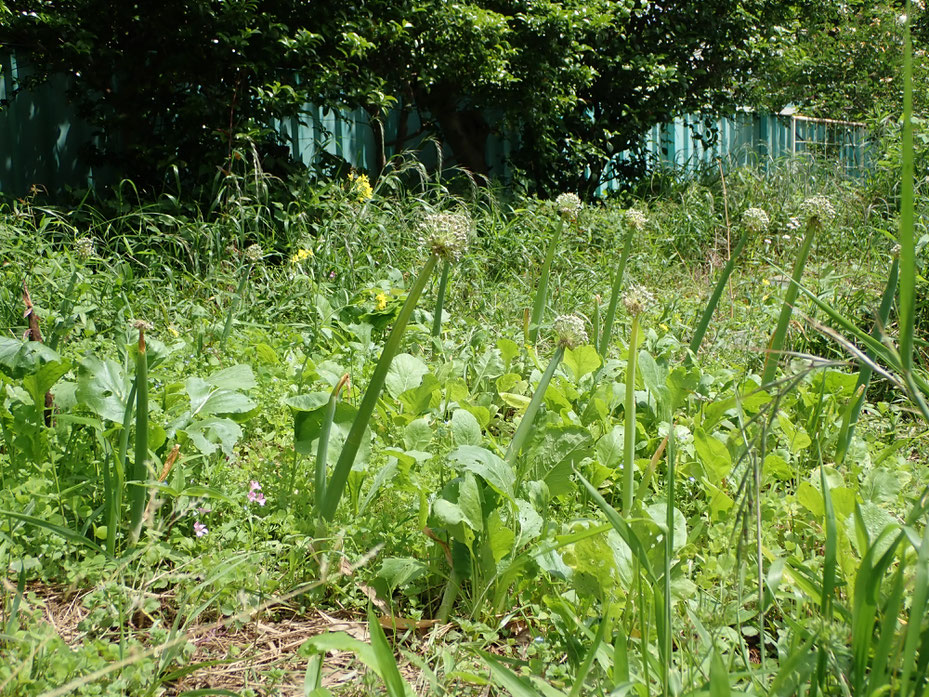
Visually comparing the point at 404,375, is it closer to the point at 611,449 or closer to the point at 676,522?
the point at 611,449

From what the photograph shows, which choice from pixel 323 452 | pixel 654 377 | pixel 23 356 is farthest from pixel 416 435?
pixel 23 356

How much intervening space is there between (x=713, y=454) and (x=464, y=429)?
58cm

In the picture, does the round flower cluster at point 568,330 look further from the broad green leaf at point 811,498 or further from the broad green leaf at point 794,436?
the broad green leaf at point 794,436

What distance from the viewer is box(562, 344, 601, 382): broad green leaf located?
243 cm

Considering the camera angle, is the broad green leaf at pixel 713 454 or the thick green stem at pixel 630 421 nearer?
the thick green stem at pixel 630 421

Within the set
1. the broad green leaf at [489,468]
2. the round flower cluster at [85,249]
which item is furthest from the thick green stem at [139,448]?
the round flower cluster at [85,249]

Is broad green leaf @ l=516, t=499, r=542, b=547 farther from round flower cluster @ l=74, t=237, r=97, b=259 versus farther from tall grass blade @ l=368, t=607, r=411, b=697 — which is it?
round flower cluster @ l=74, t=237, r=97, b=259

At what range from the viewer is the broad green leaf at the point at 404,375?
2.24m

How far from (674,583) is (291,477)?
36.8 inches

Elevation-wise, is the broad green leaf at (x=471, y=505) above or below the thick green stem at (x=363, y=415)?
below

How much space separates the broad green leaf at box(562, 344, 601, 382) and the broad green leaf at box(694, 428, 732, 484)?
0.56m

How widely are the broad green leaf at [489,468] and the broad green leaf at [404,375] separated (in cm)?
65

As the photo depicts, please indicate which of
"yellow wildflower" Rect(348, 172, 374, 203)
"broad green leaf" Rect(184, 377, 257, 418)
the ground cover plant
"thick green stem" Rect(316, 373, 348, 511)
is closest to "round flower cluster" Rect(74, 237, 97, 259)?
the ground cover plant

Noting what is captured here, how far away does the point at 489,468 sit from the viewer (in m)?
1.58
